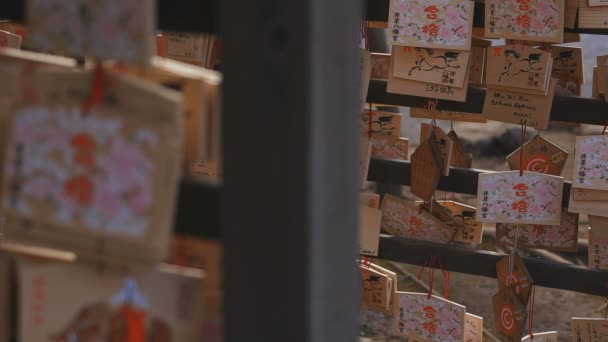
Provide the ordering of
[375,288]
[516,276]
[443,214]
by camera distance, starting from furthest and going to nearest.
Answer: [443,214] < [375,288] < [516,276]

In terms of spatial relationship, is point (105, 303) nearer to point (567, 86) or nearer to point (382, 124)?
point (567, 86)

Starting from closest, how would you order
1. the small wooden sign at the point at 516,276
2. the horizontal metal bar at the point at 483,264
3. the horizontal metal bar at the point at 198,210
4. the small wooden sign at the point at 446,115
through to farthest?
the horizontal metal bar at the point at 198,210
the small wooden sign at the point at 516,276
the horizontal metal bar at the point at 483,264
the small wooden sign at the point at 446,115

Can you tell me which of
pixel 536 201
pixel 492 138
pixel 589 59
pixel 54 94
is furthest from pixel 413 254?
pixel 589 59

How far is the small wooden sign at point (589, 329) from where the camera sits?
2863 millimetres

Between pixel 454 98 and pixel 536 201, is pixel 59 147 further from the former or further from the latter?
pixel 536 201

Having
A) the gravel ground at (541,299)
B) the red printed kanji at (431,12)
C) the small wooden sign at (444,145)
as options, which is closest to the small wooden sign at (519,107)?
the small wooden sign at (444,145)

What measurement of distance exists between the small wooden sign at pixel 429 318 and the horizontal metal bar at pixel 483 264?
0.21 metres

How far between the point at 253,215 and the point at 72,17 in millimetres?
314

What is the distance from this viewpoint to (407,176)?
3342mm

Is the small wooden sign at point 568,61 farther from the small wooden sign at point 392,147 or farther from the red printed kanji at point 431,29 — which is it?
the small wooden sign at point 392,147

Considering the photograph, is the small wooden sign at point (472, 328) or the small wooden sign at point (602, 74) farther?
the small wooden sign at point (472, 328)

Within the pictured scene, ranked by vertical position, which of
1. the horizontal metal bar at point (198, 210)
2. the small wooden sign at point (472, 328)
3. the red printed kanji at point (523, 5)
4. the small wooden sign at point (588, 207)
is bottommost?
the small wooden sign at point (472, 328)

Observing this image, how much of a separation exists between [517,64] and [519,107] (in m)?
0.14

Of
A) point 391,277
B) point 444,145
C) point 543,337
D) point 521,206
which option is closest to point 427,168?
point 444,145
